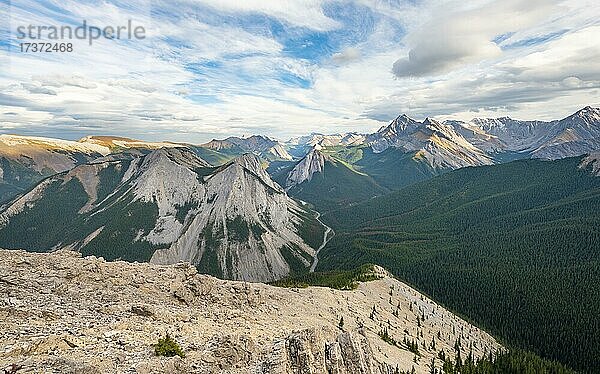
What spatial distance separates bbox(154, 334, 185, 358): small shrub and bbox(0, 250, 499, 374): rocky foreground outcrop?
1089 millimetres

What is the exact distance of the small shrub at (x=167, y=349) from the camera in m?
36.2

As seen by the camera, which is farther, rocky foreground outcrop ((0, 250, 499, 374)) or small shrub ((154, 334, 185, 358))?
small shrub ((154, 334, 185, 358))

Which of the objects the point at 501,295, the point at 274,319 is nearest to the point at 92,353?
the point at 274,319

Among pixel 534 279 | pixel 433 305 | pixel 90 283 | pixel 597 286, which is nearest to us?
pixel 90 283

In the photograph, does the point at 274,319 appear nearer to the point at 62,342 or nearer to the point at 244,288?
the point at 244,288

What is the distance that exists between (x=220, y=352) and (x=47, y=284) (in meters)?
29.1

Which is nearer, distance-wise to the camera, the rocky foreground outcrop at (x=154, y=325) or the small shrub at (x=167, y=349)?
the rocky foreground outcrop at (x=154, y=325)

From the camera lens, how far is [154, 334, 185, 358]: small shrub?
1423 inches

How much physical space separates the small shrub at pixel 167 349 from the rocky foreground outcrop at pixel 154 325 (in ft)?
3.57

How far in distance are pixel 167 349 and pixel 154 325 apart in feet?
27.8

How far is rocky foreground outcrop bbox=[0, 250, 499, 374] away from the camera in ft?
110

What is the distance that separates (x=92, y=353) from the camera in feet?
111

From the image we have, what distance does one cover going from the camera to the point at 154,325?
144ft

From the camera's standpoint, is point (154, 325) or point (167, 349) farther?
point (154, 325)
